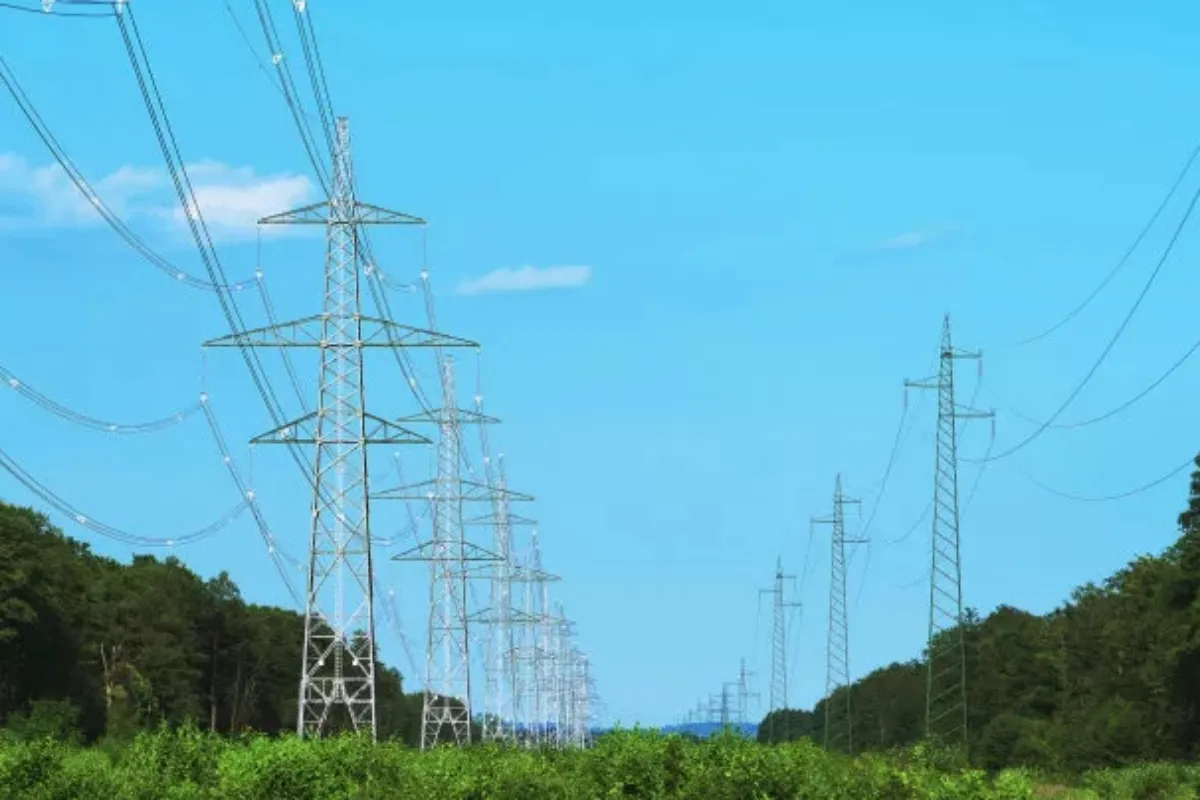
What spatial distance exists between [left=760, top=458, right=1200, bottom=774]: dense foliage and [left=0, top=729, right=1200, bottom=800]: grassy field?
4809 cm

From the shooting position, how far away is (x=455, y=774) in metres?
41.7

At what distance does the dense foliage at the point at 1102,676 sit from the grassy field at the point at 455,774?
48.1 metres

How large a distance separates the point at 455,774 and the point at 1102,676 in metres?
94.7

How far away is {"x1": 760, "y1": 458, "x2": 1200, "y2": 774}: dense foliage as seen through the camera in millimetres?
104750

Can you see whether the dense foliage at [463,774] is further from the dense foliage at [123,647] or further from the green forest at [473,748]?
the dense foliage at [123,647]

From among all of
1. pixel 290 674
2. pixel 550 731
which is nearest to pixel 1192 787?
pixel 550 731

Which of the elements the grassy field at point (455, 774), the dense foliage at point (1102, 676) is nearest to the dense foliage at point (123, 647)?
the grassy field at point (455, 774)

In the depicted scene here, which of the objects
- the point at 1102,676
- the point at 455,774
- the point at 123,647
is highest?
the point at 123,647

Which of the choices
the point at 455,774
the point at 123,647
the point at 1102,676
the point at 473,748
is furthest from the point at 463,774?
the point at 123,647

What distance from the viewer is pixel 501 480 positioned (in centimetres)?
13950

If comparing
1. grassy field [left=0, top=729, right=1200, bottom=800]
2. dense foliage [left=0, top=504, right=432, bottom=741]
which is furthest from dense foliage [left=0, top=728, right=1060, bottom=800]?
dense foliage [left=0, top=504, right=432, bottom=741]

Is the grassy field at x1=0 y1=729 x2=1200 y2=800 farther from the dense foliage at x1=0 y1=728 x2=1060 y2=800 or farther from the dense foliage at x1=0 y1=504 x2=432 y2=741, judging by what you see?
the dense foliage at x1=0 y1=504 x2=432 y2=741

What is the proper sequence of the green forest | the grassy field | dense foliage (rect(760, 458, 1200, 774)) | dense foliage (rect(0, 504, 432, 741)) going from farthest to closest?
dense foliage (rect(0, 504, 432, 741)) → dense foliage (rect(760, 458, 1200, 774)) → the green forest → the grassy field

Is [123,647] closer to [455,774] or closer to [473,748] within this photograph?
[473,748]
